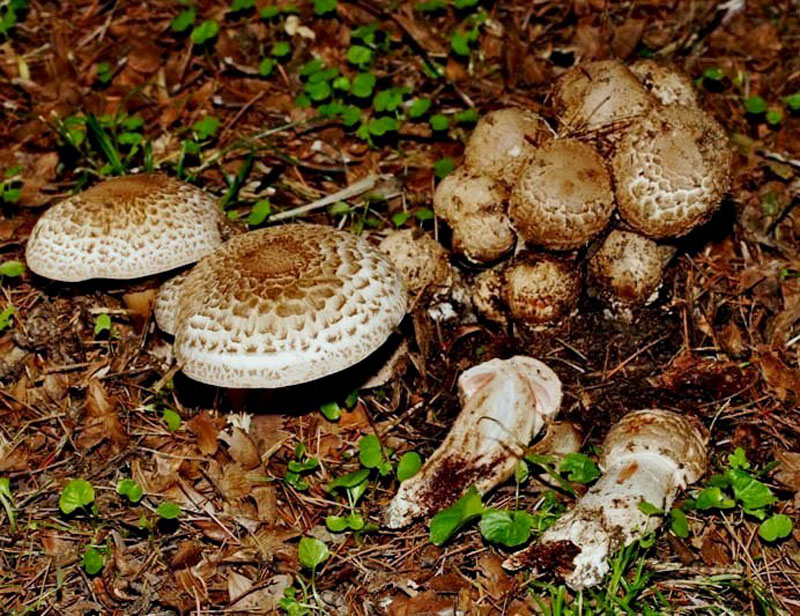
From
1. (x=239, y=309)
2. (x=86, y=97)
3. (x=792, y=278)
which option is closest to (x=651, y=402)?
(x=792, y=278)

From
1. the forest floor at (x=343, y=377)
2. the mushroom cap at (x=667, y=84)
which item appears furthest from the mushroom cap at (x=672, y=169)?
the forest floor at (x=343, y=377)

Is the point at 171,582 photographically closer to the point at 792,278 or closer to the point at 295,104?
the point at 295,104

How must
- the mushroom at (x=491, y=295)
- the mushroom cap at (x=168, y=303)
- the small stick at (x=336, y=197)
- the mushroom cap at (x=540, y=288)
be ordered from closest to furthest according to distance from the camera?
the mushroom cap at (x=168, y=303), the mushroom cap at (x=540, y=288), the mushroom at (x=491, y=295), the small stick at (x=336, y=197)

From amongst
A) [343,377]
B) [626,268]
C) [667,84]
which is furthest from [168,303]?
[667,84]

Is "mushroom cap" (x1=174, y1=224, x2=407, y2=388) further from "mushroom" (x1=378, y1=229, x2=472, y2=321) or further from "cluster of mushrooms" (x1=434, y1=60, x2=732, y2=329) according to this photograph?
"cluster of mushrooms" (x1=434, y1=60, x2=732, y2=329)

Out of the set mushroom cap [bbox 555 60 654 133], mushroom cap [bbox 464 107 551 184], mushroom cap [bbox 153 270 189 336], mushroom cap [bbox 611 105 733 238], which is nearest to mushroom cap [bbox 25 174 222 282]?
mushroom cap [bbox 153 270 189 336]

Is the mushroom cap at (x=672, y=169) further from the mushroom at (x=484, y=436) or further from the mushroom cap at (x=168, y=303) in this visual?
the mushroom cap at (x=168, y=303)
